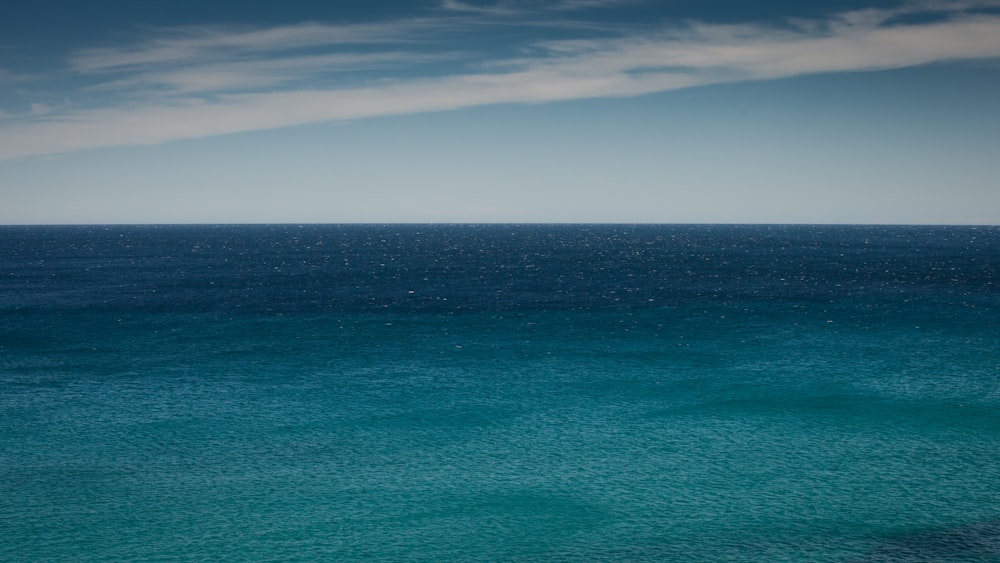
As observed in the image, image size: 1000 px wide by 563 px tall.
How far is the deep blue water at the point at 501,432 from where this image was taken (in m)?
37.2

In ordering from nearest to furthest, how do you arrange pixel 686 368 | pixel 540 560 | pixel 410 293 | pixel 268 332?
pixel 540 560
pixel 686 368
pixel 268 332
pixel 410 293

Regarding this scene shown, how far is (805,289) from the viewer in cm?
12938

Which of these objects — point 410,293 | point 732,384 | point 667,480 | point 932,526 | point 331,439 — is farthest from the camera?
point 410,293

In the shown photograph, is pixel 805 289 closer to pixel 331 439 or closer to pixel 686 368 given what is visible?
pixel 686 368

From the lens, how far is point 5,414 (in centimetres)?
5562

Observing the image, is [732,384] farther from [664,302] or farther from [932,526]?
[664,302]

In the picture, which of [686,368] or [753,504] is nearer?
[753,504]

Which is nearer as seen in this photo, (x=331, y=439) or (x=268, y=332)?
(x=331, y=439)

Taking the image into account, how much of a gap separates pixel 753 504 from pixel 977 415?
2680 centimetres

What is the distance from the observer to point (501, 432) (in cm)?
5244

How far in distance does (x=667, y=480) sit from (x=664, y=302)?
69710mm

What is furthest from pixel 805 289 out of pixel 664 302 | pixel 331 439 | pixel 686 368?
pixel 331 439

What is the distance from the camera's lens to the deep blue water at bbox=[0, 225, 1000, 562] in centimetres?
3722

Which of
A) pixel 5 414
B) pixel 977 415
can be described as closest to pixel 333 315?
pixel 5 414
